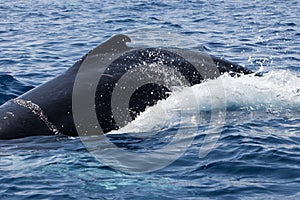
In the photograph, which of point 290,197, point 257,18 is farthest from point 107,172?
point 257,18

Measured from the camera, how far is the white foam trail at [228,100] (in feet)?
29.6

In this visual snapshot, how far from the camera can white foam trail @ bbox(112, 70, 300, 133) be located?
903cm

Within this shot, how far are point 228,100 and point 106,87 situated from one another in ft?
7.50

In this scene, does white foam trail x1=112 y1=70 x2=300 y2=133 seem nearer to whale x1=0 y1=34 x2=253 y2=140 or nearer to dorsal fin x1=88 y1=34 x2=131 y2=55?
whale x1=0 y1=34 x2=253 y2=140

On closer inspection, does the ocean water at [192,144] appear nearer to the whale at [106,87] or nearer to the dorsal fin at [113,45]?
the whale at [106,87]

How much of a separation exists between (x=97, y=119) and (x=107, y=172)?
1.43m

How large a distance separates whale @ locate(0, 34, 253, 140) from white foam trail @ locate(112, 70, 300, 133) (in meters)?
0.12

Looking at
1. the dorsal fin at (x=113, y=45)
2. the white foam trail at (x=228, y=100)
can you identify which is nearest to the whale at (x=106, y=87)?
the dorsal fin at (x=113, y=45)

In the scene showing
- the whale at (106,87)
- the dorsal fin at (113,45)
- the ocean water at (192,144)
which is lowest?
the ocean water at (192,144)

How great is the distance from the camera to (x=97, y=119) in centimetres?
855

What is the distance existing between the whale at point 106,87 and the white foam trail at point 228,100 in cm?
12

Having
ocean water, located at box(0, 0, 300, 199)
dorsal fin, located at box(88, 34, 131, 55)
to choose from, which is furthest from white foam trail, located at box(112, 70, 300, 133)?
dorsal fin, located at box(88, 34, 131, 55)

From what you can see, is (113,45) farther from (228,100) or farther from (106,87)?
(228,100)

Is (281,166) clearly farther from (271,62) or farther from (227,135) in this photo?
(271,62)
